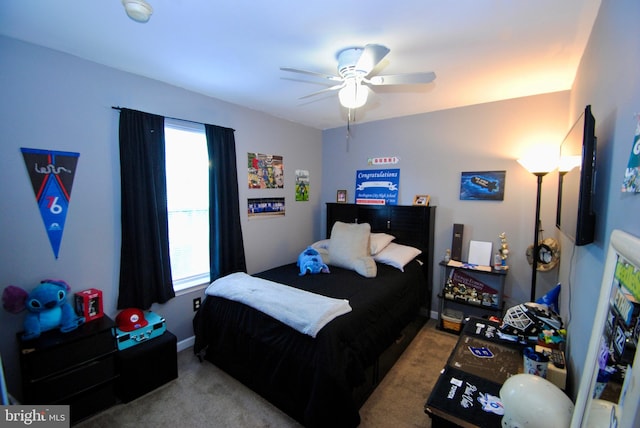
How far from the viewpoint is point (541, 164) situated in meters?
2.35

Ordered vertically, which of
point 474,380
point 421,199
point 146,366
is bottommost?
point 146,366

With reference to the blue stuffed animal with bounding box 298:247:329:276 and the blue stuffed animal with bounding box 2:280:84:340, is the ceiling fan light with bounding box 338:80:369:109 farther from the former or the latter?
the blue stuffed animal with bounding box 2:280:84:340

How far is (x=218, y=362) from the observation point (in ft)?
7.77

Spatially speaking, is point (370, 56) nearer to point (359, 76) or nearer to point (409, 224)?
point (359, 76)

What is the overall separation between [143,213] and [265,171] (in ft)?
4.68

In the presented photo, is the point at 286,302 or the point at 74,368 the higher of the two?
the point at 286,302

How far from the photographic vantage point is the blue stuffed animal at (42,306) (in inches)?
67.9

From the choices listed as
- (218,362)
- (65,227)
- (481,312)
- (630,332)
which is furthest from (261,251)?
(630,332)

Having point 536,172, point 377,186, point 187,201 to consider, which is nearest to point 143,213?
point 187,201

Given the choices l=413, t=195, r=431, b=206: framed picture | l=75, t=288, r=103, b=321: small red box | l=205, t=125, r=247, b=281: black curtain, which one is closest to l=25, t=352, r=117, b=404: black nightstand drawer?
l=75, t=288, r=103, b=321: small red box

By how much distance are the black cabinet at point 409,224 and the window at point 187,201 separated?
1.90m

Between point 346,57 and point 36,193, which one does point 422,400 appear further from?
point 36,193

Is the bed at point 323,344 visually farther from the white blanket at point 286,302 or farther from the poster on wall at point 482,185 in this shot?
the poster on wall at point 482,185

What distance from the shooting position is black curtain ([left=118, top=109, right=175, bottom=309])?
87.0 inches
